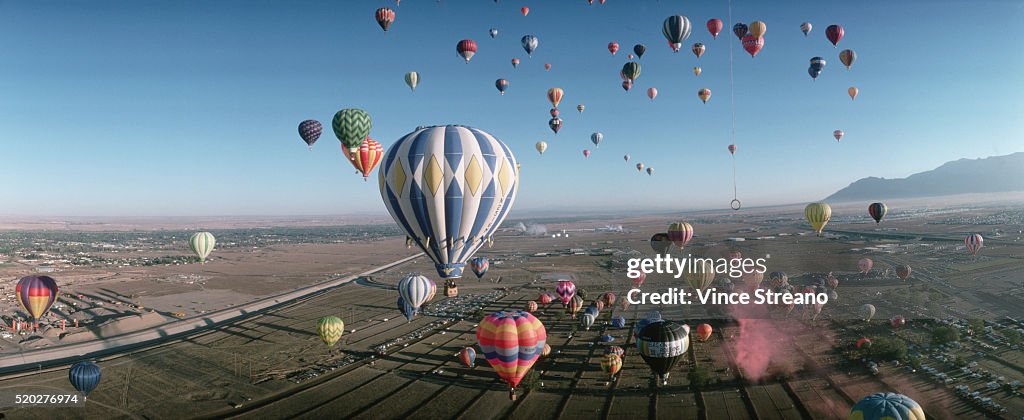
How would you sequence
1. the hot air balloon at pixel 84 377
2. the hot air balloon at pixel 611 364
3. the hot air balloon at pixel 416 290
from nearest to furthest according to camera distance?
the hot air balloon at pixel 84 377
the hot air balloon at pixel 611 364
the hot air balloon at pixel 416 290

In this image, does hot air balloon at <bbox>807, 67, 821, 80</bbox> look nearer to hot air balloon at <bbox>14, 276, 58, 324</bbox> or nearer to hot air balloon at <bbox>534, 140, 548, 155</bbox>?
hot air balloon at <bbox>534, 140, 548, 155</bbox>

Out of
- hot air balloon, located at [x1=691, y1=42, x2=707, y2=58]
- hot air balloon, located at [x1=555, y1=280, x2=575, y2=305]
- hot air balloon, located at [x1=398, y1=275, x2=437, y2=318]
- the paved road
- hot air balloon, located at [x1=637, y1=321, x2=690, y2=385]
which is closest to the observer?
hot air balloon, located at [x1=637, y1=321, x2=690, y2=385]

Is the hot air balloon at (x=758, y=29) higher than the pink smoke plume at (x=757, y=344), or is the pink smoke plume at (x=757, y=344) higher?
the hot air balloon at (x=758, y=29)

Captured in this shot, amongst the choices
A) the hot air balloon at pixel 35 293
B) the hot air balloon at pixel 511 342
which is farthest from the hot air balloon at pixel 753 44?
the hot air balloon at pixel 35 293

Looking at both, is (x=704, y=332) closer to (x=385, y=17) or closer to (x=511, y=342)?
(x=511, y=342)

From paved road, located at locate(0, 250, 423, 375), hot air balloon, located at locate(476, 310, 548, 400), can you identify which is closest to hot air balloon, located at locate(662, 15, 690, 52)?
hot air balloon, located at locate(476, 310, 548, 400)

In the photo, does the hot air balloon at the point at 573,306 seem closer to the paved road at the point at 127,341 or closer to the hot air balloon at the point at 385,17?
the hot air balloon at the point at 385,17

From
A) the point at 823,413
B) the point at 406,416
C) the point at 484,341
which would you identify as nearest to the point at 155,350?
the point at 406,416

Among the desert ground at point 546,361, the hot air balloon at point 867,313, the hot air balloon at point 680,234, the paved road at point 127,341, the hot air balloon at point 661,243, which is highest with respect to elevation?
the hot air balloon at point 680,234

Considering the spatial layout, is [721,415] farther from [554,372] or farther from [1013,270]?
[1013,270]
